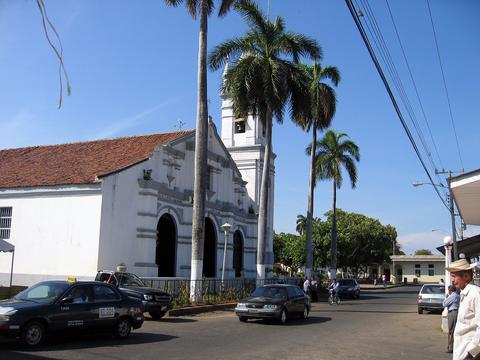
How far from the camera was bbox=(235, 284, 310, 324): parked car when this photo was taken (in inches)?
734

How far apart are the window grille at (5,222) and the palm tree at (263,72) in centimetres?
1354

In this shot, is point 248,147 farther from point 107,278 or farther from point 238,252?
point 107,278

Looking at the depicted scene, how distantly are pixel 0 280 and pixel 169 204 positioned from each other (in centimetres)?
979

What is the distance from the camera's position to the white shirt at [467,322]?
5.78 meters

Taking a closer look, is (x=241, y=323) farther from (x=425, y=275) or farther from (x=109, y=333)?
(x=425, y=275)

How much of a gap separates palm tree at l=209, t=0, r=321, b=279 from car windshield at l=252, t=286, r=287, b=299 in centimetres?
1104

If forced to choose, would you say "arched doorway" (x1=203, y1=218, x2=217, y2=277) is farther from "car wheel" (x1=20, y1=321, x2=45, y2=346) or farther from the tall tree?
"car wheel" (x1=20, y1=321, x2=45, y2=346)

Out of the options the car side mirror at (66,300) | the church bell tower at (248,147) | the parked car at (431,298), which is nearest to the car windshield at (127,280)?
the car side mirror at (66,300)

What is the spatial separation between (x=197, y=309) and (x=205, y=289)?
271 cm

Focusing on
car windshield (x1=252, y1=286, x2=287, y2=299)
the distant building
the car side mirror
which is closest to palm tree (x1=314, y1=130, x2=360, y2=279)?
car windshield (x1=252, y1=286, x2=287, y2=299)

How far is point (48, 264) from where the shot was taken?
27.1 metres

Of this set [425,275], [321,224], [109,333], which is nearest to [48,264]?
[109,333]

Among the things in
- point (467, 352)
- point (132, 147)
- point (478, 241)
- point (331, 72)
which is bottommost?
point (467, 352)

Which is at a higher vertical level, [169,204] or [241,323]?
[169,204]
